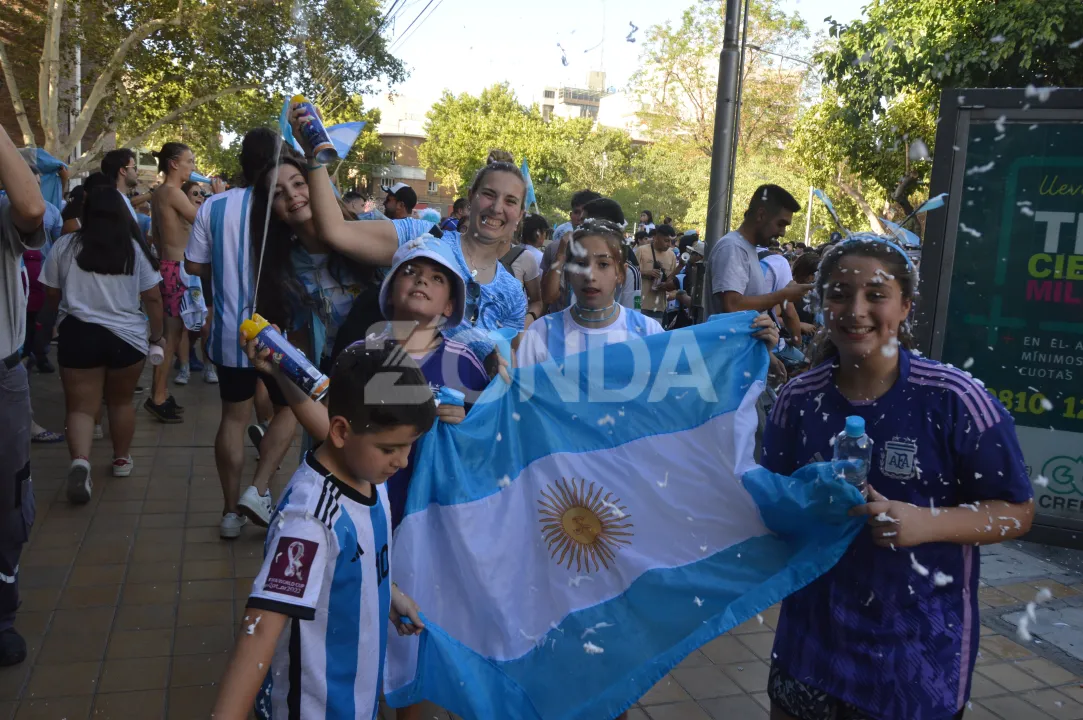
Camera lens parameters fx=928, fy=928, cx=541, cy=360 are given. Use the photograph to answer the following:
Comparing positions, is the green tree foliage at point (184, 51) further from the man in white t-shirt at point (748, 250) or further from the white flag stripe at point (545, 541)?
the white flag stripe at point (545, 541)

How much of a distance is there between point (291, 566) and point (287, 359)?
69 cm

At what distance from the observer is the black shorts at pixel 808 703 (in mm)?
2250

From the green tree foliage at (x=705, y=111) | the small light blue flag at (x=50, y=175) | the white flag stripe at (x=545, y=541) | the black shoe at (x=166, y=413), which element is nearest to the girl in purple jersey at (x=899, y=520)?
the white flag stripe at (x=545, y=541)

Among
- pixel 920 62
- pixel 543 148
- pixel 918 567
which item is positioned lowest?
pixel 918 567

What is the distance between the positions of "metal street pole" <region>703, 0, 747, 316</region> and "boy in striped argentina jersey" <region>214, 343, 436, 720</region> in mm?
7333

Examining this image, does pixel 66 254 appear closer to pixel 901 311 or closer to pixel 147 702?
pixel 147 702

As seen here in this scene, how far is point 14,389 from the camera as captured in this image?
342cm

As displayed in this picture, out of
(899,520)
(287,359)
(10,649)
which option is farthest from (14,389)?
(899,520)

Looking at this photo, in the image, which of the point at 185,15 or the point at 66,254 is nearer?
the point at 66,254

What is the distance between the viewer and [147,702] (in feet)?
11.2

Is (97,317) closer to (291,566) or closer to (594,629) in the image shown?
(594,629)

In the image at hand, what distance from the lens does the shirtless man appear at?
7539 millimetres

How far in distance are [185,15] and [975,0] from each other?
588 inches

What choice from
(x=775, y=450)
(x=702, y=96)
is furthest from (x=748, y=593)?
(x=702, y=96)
